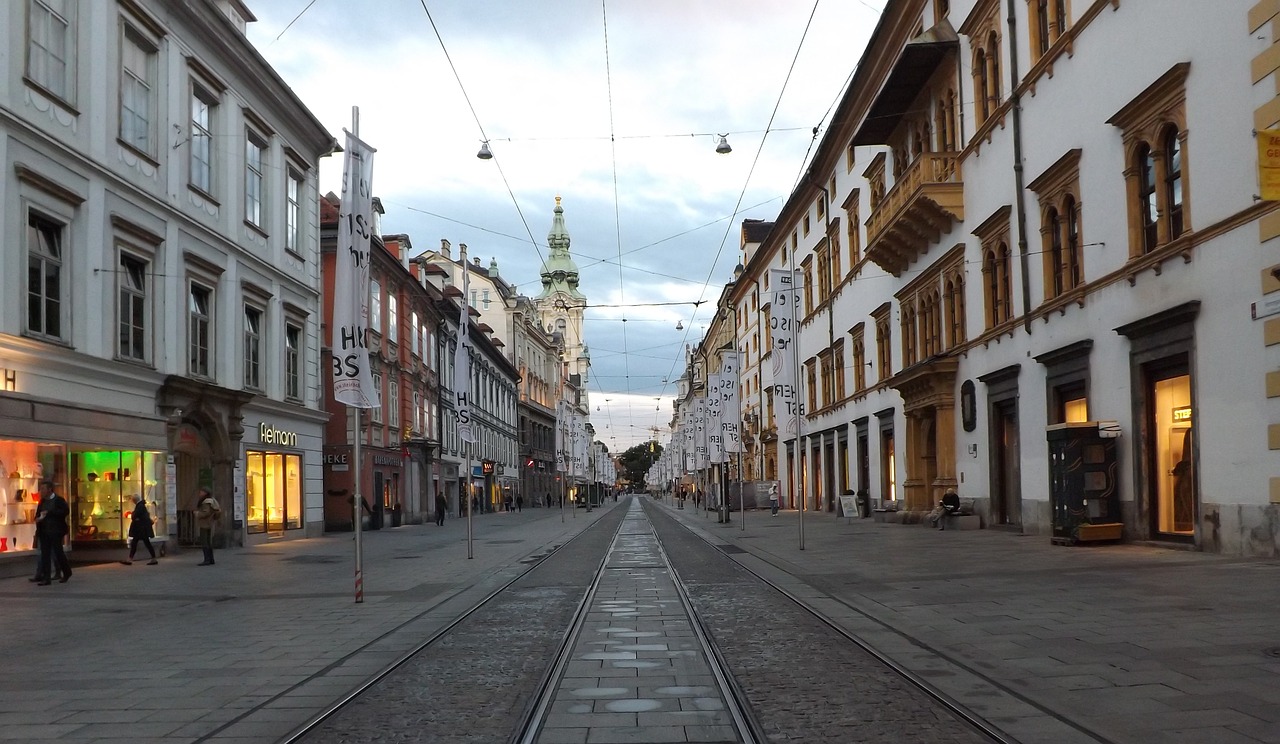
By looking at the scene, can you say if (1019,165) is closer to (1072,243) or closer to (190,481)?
(1072,243)

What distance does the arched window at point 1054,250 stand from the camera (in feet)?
77.5

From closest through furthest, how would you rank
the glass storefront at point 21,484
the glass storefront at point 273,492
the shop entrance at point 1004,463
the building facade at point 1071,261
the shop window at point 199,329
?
the building facade at point 1071,261
the glass storefront at point 21,484
the shop window at point 199,329
the shop entrance at point 1004,463
the glass storefront at point 273,492

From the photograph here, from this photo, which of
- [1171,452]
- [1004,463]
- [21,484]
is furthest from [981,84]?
[21,484]

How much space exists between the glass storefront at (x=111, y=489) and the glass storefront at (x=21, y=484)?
106cm

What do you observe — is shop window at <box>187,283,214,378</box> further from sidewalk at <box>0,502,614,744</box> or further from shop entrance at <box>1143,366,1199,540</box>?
shop entrance at <box>1143,366,1199,540</box>

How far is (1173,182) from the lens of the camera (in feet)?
60.4

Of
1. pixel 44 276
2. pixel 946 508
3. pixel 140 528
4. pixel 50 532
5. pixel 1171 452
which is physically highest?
pixel 44 276

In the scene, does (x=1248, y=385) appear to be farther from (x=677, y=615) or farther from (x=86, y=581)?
(x=86, y=581)

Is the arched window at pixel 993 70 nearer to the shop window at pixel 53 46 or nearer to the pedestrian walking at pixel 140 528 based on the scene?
the shop window at pixel 53 46

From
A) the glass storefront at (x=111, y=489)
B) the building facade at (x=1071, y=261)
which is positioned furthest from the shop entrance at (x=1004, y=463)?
the glass storefront at (x=111, y=489)

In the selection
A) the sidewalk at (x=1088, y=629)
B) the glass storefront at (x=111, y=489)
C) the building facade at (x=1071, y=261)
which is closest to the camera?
the sidewalk at (x=1088, y=629)

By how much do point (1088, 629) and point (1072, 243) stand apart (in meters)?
14.0

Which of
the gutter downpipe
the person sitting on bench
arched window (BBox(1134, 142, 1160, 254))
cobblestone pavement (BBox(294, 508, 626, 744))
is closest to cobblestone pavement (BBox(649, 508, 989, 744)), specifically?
cobblestone pavement (BBox(294, 508, 626, 744))

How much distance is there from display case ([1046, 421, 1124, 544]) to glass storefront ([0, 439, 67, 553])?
18.3m
